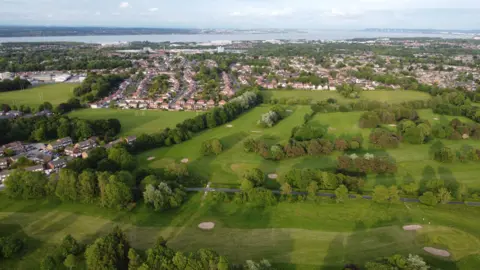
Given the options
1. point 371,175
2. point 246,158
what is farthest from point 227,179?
point 371,175

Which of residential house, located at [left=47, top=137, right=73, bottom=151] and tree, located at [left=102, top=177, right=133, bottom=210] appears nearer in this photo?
tree, located at [left=102, top=177, right=133, bottom=210]

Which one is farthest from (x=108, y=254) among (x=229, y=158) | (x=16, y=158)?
(x=16, y=158)

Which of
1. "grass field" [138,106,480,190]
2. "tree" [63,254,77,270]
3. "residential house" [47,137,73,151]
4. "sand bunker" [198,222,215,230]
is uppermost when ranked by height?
"residential house" [47,137,73,151]

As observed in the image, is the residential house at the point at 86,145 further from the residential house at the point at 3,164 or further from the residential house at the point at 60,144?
the residential house at the point at 3,164

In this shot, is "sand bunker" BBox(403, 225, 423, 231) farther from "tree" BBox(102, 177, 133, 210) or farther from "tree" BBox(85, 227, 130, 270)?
"tree" BBox(102, 177, 133, 210)

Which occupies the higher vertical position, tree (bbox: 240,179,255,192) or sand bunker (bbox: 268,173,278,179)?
tree (bbox: 240,179,255,192)

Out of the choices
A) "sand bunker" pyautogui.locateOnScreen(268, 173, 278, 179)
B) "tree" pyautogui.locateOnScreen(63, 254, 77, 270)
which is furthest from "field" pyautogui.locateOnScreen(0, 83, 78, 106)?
"tree" pyautogui.locateOnScreen(63, 254, 77, 270)

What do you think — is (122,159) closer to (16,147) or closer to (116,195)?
(116,195)
